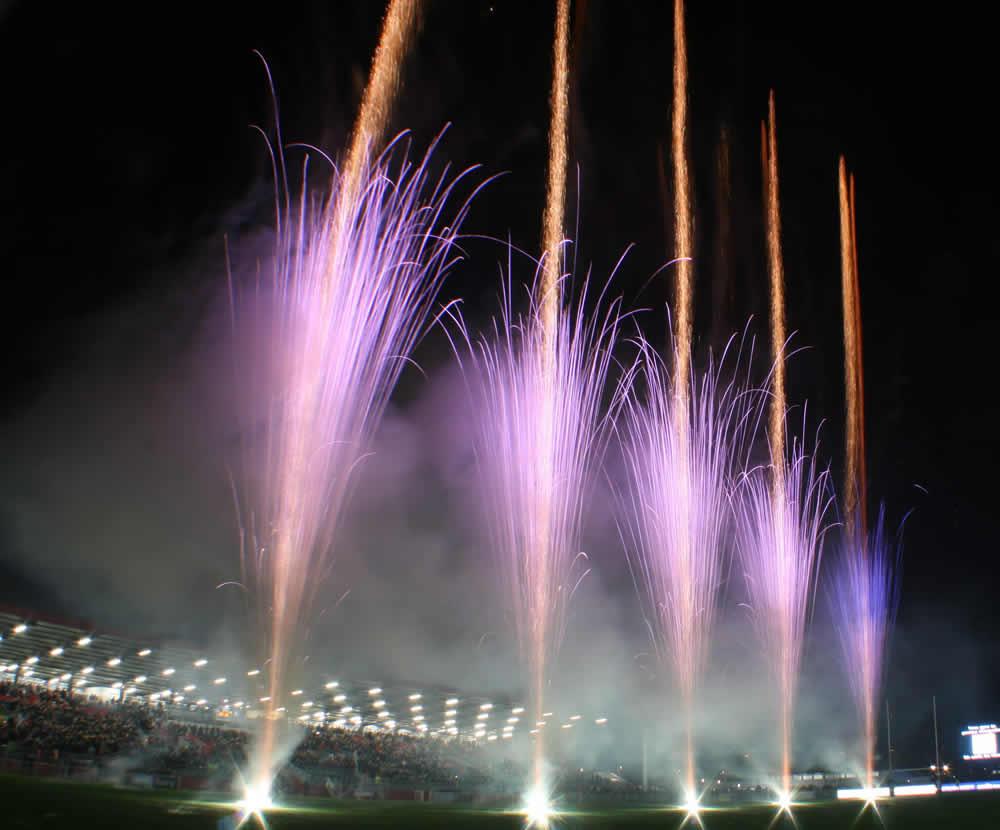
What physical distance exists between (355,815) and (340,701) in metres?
30.3

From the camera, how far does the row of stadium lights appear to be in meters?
36.1

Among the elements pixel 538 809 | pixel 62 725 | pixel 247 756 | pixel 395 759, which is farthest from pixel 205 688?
pixel 538 809

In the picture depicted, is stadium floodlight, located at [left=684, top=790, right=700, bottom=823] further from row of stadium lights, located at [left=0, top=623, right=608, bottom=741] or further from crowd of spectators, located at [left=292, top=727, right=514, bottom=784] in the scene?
crowd of spectators, located at [left=292, top=727, right=514, bottom=784]

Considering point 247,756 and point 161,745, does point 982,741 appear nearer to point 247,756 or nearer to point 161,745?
point 247,756

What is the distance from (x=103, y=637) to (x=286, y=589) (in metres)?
15.4

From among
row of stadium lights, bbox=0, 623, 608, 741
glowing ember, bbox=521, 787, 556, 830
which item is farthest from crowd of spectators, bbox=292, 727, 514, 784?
glowing ember, bbox=521, 787, 556, 830

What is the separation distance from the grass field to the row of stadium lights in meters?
8.97

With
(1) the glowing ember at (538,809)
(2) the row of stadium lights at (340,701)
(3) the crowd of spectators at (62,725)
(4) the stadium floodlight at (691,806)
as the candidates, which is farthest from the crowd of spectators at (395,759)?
(4) the stadium floodlight at (691,806)

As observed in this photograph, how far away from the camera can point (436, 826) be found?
15.8 metres

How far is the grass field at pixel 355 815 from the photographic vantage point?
468 inches

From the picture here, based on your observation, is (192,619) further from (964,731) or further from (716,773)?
(964,731)

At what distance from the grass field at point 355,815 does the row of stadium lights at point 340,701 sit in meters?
8.97

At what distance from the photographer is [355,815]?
57.2 feet

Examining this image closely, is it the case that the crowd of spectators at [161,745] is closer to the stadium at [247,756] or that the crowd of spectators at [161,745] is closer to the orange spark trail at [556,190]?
the stadium at [247,756]
